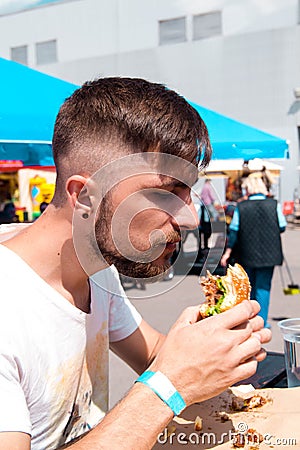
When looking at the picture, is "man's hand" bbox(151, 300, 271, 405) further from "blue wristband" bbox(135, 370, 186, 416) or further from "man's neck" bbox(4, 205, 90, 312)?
"man's neck" bbox(4, 205, 90, 312)

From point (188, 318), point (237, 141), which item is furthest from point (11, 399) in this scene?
point (237, 141)

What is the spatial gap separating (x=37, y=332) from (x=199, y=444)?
1.65 ft

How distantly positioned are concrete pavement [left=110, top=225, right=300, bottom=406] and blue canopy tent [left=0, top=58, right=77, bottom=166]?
1.18 metres

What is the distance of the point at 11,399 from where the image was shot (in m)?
1.02

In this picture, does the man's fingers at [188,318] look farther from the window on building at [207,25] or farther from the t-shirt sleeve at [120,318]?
the window on building at [207,25]

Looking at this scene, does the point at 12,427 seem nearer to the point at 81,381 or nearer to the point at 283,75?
the point at 81,381

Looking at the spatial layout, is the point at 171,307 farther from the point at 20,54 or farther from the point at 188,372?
the point at 20,54

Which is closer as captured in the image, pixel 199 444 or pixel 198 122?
pixel 198 122

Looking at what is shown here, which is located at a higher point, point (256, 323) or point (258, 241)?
point (256, 323)

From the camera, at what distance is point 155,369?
3.51ft

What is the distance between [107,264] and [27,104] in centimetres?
232

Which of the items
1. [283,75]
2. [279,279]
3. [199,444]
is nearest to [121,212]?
[199,444]

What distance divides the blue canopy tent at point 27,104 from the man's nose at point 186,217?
2091mm

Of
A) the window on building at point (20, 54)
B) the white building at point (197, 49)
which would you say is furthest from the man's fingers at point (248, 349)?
the window on building at point (20, 54)
